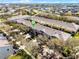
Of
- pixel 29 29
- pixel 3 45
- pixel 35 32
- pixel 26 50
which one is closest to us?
pixel 26 50

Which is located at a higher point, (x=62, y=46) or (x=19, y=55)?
(x=62, y=46)

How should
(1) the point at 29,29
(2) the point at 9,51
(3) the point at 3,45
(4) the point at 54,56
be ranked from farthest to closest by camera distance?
(1) the point at 29,29 < (3) the point at 3,45 < (2) the point at 9,51 < (4) the point at 54,56

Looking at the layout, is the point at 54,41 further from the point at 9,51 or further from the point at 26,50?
the point at 9,51

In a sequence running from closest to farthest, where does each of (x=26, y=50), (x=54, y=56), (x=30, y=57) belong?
(x=54, y=56)
(x=30, y=57)
(x=26, y=50)

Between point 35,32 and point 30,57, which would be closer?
point 30,57

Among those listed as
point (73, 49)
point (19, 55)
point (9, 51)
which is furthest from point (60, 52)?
point (9, 51)

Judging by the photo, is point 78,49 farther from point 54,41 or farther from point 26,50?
point 26,50

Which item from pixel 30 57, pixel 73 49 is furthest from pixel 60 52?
pixel 30 57

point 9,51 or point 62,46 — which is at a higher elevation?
point 62,46

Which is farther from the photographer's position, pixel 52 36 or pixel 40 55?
pixel 52 36
